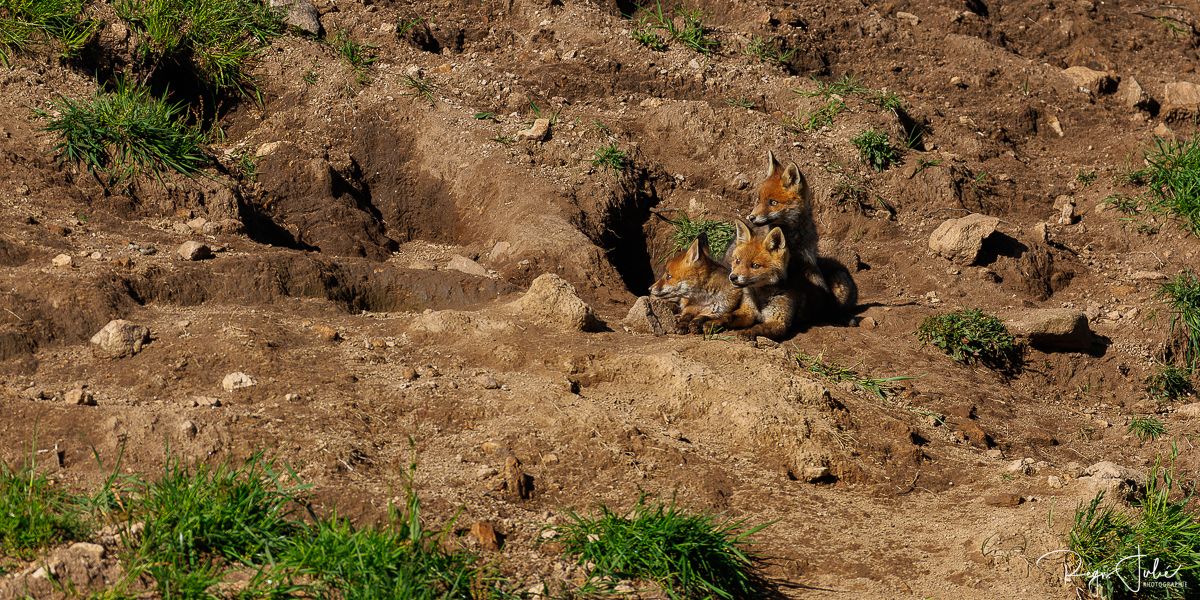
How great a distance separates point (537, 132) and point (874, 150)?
108 inches

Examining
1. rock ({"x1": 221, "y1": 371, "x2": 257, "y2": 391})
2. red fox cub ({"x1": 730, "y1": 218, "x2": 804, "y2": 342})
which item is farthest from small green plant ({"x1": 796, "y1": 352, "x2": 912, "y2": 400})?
rock ({"x1": 221, "y1": 371, "x2": 257, "y2": 391})

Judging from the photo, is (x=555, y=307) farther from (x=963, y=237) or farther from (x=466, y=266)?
(x=963, y=237)

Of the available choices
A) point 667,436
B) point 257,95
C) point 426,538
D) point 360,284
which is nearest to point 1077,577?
point 667,436

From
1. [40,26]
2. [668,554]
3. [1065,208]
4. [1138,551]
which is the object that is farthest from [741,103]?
[668,554]

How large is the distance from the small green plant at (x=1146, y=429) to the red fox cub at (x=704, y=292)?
90.6 inches

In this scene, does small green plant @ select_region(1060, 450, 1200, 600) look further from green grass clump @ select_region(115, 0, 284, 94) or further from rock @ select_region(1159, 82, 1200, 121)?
green grass clump @ select_region(115, 0, 284, 94)

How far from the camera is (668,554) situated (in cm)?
398

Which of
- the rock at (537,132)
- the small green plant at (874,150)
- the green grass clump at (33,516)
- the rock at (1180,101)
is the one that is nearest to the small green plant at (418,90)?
the rock at (537,132)

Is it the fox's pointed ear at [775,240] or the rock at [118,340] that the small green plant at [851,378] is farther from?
the rock at [118,340]

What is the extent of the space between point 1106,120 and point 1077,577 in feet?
21.6

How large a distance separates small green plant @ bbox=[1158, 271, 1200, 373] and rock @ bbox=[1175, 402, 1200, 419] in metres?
0.55

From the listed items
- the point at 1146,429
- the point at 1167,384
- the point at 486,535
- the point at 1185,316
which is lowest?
the point at 1167,384

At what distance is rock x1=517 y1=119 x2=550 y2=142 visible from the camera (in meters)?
8.27

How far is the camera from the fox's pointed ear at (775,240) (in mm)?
6840
